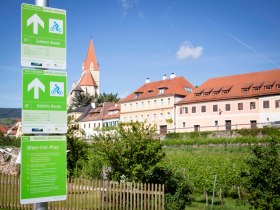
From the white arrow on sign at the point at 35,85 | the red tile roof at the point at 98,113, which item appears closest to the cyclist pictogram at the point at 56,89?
the white arrow on sign at the point at 35,85

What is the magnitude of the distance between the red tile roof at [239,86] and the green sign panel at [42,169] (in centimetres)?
5011

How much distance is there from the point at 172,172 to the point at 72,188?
15.2 feet

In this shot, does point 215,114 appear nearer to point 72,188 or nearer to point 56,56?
point 72,188

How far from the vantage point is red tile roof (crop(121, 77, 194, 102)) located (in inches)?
2613

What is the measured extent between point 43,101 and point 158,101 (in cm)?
6446

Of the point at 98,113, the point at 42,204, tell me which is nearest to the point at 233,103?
the point at 98,113

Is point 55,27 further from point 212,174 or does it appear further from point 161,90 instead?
point 161,90

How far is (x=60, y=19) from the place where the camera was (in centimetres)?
413

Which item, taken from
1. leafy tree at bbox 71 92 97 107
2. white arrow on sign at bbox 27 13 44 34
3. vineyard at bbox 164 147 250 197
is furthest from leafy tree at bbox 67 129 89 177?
leafy tree at bbox 71 92 97 107

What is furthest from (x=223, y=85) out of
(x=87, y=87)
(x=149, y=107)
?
(x=87, y=87)

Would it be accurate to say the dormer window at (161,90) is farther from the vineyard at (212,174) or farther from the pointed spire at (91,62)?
the pointed spire at (91,62)

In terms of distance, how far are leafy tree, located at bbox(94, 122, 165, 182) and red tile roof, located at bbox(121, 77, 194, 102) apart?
49.3 meters

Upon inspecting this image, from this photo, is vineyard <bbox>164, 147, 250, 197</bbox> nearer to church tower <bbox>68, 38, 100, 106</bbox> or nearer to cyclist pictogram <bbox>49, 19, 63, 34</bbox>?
cyclist pictogram <bbox>49, 19, 63, 34</bbox>

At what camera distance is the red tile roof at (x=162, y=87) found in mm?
66375
